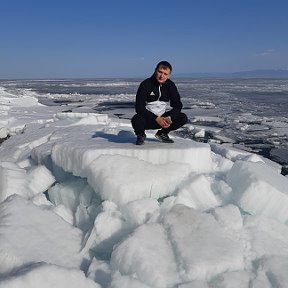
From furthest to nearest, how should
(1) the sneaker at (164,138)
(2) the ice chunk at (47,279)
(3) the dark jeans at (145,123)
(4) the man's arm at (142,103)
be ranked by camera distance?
(1) the sneaker at (164,138)
(3) the dark jeans at (145,123)
(4) the man's arm at (142,103)
(2) the ice chunk at (47,279)

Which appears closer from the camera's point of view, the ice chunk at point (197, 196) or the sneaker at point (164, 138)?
the ice chunk at point (197, 196)

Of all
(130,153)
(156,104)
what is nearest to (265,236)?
(130,153)

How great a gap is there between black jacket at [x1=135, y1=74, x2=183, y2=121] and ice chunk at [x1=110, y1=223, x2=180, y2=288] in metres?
1.73

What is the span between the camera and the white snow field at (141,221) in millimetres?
2467

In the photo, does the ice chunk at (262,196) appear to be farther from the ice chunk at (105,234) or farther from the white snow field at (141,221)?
the ice chunk at (105,234)

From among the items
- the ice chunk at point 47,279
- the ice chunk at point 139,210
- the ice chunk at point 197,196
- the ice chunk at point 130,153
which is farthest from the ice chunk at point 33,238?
the ice chunk at point 197,196

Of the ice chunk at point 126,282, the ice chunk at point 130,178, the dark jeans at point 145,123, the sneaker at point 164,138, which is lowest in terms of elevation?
the ice chunk at point 126,282

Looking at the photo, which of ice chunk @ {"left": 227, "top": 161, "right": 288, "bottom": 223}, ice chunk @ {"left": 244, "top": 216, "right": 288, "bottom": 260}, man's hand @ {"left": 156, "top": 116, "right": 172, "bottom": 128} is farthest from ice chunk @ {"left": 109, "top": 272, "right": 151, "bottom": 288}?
man's hand @ {"left": 156, "top": 116, "right": 172, "bottom": 128}

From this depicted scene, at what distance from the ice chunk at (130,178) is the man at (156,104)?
0.67 metres

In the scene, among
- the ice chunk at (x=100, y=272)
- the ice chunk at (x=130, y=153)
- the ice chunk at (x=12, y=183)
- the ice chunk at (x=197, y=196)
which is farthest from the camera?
the ice chunk at (x=12, y=183)

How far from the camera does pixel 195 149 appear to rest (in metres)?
4.14

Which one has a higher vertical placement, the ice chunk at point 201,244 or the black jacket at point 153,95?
the black jacket at point 153,95

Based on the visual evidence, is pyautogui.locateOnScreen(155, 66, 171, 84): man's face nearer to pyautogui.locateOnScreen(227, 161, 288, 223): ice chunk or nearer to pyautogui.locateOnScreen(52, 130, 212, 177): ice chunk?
pyautogui.locateOnScreen(52, 130, 212, 177): ice chunk

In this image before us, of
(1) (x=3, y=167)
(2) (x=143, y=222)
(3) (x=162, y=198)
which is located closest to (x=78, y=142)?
(1) (x=3, y=167)
